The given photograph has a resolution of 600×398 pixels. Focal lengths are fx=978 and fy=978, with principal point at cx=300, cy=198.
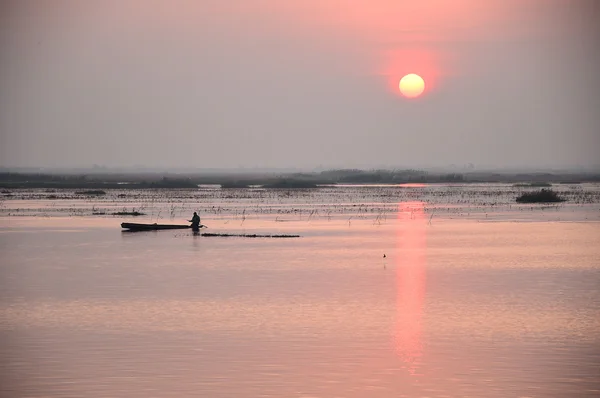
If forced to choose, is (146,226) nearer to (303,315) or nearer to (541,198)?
(303,315)

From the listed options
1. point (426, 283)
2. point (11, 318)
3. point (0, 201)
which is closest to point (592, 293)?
point (426, 283)

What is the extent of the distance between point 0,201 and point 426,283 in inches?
2228

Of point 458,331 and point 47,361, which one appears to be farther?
point 458,331

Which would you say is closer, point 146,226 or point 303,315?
point 303,315

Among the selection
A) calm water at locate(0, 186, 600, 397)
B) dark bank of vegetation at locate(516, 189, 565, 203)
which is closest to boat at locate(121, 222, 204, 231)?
calm water at locate(0, 186, 600, 397)

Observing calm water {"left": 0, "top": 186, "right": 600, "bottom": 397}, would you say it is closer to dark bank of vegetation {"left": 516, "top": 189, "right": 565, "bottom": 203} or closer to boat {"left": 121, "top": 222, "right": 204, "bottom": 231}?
boat {"left": 121, "top": 222, "right": 204, "bottom": 231}

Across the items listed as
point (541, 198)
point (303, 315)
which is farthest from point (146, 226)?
point (541, 198)

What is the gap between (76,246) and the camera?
39.4 metres

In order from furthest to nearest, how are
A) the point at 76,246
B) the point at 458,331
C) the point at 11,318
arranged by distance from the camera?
the point at 76,246 → the point at 11,318 → the point at 458,331

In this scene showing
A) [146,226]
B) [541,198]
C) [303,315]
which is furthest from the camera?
[541,198]

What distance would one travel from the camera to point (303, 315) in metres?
21.6

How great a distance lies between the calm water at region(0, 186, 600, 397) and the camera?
15.6 m

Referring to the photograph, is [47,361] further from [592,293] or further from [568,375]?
[592,293]

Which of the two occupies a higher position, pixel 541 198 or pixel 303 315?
pixel 541 198
